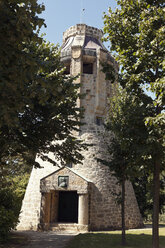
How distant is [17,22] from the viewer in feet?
15.0

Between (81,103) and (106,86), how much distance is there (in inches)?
95.4

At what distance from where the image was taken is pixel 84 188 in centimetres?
1623

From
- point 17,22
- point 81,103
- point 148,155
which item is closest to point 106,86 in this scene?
point 81,103

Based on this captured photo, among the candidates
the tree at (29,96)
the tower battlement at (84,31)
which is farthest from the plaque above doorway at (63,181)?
the tower battlement at (84,31)

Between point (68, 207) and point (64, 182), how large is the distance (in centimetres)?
268

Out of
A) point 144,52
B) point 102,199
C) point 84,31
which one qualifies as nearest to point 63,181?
point 102,199

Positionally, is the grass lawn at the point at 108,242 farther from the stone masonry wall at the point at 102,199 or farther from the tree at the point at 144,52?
the stone masonry wall at the point at 102,199

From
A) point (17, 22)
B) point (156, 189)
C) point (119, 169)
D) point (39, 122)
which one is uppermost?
point (17, 22)

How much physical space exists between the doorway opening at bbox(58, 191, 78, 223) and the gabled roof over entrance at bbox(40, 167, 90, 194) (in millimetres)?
2052

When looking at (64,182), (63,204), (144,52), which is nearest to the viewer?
(144,52)

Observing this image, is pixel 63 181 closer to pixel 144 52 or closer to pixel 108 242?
pixel 108 242

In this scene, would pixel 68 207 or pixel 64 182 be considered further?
pixel 68 207

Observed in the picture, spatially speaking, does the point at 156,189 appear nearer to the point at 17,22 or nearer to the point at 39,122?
the point at 39,122

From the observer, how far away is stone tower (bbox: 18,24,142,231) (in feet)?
53.2
